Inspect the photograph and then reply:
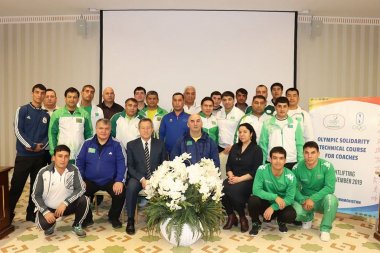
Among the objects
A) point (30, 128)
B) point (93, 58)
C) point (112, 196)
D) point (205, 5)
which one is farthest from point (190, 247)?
point (93, 58)

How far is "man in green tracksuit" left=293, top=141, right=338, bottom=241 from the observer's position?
3.33 m

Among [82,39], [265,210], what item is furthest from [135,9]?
[265,210]

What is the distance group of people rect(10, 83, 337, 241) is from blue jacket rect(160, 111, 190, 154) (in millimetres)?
13

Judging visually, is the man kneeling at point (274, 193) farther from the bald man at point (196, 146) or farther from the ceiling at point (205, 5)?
the ceiling at point (205, 5)

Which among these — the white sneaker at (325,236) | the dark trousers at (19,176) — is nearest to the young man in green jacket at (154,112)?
the dark trousers at (19,176)

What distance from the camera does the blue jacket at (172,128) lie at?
410cm

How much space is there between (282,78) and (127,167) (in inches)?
132

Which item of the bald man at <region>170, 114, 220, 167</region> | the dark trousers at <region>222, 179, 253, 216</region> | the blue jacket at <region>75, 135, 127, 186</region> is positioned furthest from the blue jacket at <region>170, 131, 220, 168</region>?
the blue jacket at <region>75, 135, 127, 186</region>

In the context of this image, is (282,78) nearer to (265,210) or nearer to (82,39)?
(265,210)

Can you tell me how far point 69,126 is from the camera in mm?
3775

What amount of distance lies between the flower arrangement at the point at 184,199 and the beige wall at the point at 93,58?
3.24m

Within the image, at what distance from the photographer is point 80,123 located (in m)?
3.82

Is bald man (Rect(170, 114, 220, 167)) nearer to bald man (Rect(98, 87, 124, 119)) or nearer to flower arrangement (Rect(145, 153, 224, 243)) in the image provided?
flower arrangement (Rect(145, 153, 224, 243))

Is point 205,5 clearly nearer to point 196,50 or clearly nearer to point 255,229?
point 196,50
